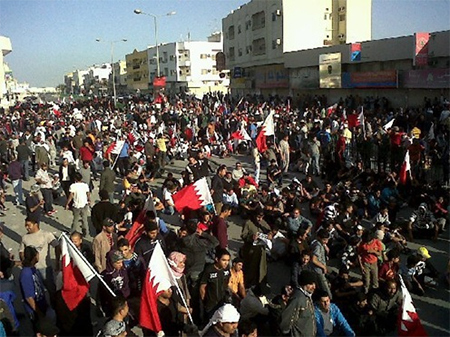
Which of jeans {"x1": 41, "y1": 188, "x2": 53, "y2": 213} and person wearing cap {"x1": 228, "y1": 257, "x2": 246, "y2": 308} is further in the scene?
jeans {"x1": 41, "y1": 188, "x2": 53, "y2": 213}

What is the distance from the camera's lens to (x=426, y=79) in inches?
978

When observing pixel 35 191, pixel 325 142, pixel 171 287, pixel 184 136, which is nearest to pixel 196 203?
pixel 171 287

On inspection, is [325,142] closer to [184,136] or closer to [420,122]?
[420,122]

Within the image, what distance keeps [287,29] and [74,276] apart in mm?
39656

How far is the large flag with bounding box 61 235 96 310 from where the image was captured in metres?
5.41

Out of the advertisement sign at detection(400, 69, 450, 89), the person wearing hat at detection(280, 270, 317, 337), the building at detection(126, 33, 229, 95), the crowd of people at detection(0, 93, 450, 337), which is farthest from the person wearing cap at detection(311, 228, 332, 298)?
the building at detection(126, 33, 229, 95)

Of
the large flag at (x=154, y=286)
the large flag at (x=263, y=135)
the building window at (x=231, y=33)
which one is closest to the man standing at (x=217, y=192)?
the large flag at (x=263, y=135)

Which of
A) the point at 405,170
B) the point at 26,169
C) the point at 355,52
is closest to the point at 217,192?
the point at 405,170

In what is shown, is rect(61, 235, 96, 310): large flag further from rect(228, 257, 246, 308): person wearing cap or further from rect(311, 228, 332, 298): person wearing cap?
rect(311, 228, 332, 298): person wearing cap

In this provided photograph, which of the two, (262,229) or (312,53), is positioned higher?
(312,53)

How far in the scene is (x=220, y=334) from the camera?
14.1ft

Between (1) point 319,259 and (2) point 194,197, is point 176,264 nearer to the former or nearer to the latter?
(1) point 319,259

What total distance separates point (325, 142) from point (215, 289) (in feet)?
36.0

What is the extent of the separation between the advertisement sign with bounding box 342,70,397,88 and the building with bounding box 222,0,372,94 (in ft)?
32.0
